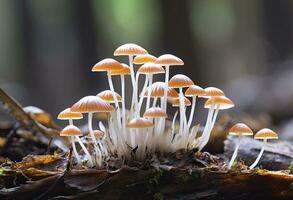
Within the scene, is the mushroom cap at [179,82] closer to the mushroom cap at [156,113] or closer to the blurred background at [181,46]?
the mushroom cap at [156,113]

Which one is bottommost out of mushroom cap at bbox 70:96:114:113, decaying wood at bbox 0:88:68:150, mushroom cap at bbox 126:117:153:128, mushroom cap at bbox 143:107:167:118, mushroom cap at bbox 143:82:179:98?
decaying wood at bbox 0:88:68:150

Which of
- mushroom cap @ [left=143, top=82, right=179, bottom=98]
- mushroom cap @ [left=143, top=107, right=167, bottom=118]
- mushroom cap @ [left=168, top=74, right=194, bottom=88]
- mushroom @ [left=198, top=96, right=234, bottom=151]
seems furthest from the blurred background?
mushroom cap @ [left=143, top=107, right=167, bottom=118]

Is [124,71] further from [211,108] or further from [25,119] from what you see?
[25,119]

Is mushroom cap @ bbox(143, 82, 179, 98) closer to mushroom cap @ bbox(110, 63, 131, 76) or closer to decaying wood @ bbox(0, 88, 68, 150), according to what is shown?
mushroom cap @ bbox(110, 63, 131, 76)

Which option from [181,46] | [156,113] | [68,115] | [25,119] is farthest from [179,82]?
[181,46]

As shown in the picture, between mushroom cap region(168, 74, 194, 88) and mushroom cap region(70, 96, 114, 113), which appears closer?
mushroom cap region(70, 96, 114, 113)

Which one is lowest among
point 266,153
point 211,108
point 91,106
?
point 266,153
